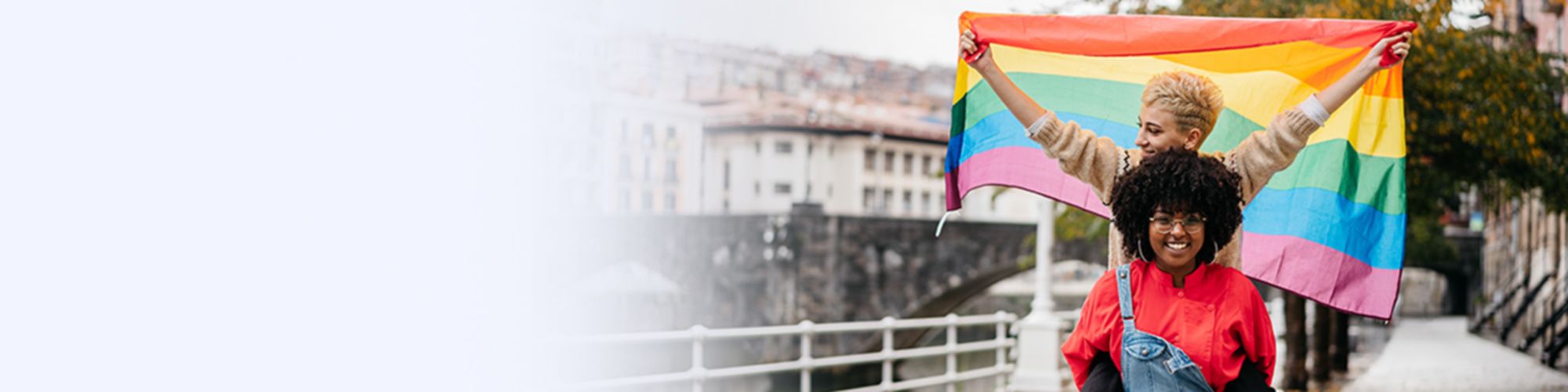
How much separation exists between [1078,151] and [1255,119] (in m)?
0.70

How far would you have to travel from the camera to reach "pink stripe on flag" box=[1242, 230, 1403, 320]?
116 inches

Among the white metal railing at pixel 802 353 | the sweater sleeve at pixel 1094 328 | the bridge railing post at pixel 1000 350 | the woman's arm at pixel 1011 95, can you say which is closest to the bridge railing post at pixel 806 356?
the white metal railing at pixel 802 353

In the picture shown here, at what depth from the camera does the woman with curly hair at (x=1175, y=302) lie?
89.0 inches

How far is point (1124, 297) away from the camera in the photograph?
2309 mm

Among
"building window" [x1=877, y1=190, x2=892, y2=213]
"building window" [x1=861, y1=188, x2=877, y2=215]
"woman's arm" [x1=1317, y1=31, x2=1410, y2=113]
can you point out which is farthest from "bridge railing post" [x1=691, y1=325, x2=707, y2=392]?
"building window" [x1=877, y1=190, x2=892, y2=213]

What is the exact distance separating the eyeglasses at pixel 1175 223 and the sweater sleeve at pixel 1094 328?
0.11 meters

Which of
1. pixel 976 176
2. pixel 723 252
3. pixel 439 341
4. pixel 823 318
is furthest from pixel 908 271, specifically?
pixel 976 176

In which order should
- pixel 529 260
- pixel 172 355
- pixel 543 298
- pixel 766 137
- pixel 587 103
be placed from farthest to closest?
1. pixel 766 137
2. pixel 587 103
3. pixel 529 260
4. pixel 543 298
5. pixel 172 355

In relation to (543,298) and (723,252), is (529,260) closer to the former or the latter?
(543,298)

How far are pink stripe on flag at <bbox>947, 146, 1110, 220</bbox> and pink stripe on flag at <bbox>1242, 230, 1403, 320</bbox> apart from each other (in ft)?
1.23

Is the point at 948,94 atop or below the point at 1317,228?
atop

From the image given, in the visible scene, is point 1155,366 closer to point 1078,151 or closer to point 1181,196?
point 1181,196

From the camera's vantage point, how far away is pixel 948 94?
74375 millimetres

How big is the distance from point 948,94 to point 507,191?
5421 cm
